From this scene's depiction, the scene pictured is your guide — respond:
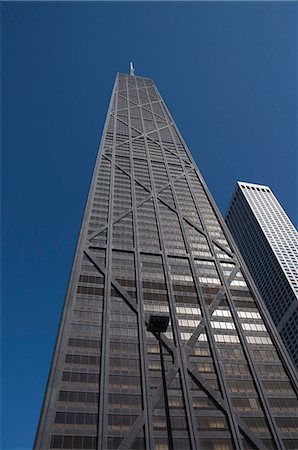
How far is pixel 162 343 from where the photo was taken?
40938 mm

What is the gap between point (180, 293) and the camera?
6550 centimetres

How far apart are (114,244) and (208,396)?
1415 inches

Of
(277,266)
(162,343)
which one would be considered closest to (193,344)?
(162,343)

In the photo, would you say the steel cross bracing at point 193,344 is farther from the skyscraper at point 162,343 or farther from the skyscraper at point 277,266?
the skyscraper at point 277,266

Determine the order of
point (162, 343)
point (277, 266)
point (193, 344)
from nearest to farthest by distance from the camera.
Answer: point (162, 343), point (193, 344), point (277, 266)

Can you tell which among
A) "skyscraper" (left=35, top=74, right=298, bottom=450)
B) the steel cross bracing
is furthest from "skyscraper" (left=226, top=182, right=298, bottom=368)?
the steel cross bracing

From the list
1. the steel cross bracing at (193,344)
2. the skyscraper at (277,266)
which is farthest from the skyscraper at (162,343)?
the skyscraper at (277,266)

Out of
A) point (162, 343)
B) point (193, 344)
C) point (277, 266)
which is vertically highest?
point (277, 266)

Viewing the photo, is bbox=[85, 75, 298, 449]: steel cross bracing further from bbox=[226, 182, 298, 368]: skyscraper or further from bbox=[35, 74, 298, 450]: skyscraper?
bbox=[226, 182, 298, 368]: skyscraper

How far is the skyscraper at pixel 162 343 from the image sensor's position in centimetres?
4350

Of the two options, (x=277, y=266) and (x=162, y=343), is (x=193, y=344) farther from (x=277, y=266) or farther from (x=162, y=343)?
(x=277, y=266)

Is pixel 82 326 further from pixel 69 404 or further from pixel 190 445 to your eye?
pixel 190 445

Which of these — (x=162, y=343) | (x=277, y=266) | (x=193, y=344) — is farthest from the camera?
(x=277, y=266)

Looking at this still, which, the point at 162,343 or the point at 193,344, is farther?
the point at 193,344
